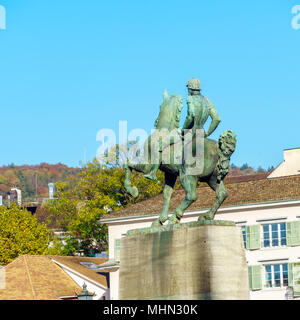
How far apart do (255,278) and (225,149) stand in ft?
121

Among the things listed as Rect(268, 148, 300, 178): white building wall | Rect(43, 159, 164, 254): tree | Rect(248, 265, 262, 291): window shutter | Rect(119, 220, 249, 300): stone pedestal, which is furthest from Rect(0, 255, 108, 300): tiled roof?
Rect(119, 220, 249, 300): stone pedestal

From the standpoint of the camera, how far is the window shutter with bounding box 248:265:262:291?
56625 mm

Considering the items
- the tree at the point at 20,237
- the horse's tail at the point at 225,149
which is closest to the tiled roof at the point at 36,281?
the tree at the point at 20,237

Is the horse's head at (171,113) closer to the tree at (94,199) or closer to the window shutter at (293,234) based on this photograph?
the window shutter at (293,234)

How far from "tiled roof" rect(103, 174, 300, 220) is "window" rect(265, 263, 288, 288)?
418 centimetres

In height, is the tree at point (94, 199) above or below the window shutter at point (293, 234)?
above

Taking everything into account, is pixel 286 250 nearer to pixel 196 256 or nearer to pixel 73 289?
pixel 73 289

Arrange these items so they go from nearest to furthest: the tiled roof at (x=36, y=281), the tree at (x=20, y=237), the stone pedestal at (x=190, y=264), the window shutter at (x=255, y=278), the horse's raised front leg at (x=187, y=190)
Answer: the stone pedestal at (x=190, y=264) → the horse's raised front leg at (x=187, y=190) → the window shutter at (x=255, y=278) → the tiled roof at (x=36, y=281) → the tree at (x=20, y=237)

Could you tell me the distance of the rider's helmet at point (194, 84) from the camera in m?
21.7

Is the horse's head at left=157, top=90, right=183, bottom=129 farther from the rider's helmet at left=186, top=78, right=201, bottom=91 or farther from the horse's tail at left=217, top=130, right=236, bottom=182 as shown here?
the horse's tail at left=217, top=130, right=236, bottom=182

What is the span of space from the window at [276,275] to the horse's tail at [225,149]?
3579cm

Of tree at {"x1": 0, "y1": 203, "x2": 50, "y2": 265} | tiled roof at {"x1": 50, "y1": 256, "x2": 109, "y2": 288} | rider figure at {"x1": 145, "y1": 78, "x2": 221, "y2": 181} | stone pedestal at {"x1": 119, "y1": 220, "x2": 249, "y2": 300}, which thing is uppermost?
tree at {"x1": 0, "y1": 203, "x2": 50, "y2": 265}

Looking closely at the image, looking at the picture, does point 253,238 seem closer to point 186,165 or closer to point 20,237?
point 20,237

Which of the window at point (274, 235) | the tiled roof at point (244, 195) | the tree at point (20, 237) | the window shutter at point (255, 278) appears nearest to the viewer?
the window shutter at point (255, 278)
